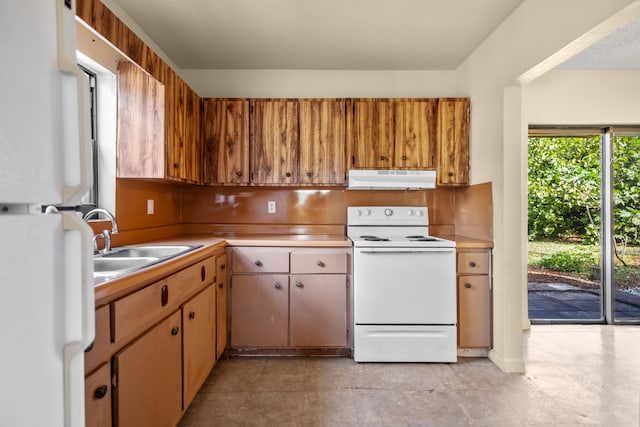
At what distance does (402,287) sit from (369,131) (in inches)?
51.0

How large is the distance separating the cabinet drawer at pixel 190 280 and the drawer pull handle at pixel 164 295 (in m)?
0.03

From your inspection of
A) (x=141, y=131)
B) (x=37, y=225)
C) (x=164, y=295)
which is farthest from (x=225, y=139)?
(x=37, y=225)

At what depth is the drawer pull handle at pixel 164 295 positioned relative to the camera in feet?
4.58

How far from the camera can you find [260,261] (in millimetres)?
2414

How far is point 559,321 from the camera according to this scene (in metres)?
3.17

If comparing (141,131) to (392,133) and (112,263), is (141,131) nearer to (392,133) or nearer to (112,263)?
(112,263)

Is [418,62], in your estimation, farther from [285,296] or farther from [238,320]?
[238,320]

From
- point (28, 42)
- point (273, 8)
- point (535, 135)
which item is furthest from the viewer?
point (535, 135)

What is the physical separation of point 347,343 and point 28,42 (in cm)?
233

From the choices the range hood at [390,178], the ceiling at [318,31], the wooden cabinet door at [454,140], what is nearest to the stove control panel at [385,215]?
the range hood at [390,178]

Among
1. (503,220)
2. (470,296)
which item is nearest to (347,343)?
(470,296)

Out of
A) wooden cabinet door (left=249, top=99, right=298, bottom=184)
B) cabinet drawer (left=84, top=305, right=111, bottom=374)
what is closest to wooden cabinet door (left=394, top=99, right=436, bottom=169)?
wooden cabinet door (left=249, top=99, right=298, bottom=184)

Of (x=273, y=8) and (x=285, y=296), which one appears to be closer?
(x=273, y=8)

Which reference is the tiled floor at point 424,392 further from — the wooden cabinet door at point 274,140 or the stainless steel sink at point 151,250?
the wooden cabinet door at point 274,140
